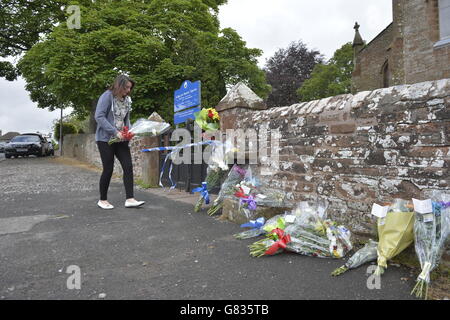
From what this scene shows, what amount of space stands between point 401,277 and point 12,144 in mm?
21666

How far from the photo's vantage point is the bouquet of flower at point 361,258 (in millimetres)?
2293

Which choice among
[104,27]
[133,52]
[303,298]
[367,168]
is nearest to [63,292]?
[303,298]

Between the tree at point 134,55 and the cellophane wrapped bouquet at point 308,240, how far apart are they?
8.72 metres

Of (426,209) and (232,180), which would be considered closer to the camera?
(426,209)

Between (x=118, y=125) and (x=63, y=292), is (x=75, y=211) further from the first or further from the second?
(x=63, y=292)

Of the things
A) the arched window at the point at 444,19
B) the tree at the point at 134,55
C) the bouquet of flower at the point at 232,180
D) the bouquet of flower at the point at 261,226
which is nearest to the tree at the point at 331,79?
the tree at the point at 134,55

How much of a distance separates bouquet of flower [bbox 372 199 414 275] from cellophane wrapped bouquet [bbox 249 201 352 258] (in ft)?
1.16

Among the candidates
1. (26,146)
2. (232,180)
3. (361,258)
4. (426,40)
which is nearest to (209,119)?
(232,180)

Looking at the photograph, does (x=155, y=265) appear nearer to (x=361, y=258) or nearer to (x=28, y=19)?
(x=361, y=258)

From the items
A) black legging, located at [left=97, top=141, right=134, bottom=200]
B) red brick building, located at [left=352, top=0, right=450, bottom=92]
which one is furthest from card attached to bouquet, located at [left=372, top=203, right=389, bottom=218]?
red brick building, located at [left=352, top=0, right=450, bottom=92]

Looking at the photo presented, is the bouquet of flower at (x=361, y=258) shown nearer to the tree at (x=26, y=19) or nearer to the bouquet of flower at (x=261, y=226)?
the bouquet of flower at (x=261, y=226)

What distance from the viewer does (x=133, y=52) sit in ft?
39.3

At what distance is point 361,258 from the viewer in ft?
7.86

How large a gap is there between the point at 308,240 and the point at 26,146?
20726mm
